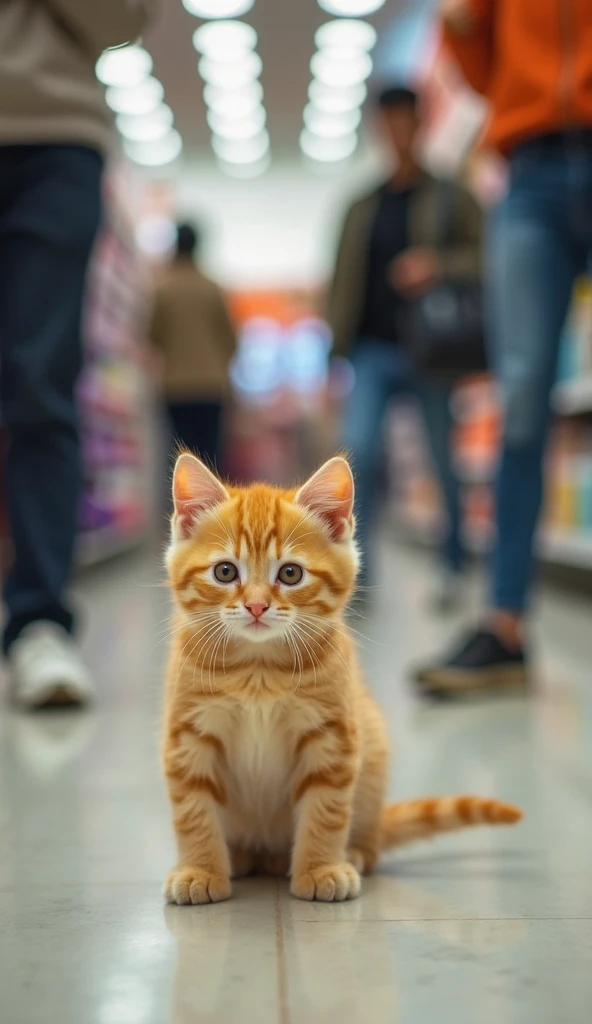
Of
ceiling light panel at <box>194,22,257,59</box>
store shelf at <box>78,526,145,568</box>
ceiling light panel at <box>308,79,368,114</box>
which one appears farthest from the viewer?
ceiling light panel at <box>308,79,368,114</box>

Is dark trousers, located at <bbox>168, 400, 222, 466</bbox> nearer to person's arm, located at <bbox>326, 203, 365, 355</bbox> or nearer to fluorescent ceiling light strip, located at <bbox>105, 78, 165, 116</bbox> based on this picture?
person's arm, located at <bbox>326, 203, 365, 355</bbox>

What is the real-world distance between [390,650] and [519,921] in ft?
6.59

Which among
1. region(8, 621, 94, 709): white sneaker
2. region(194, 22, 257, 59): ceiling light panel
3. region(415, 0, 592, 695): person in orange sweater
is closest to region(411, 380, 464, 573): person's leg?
region(415, 0, 592, 695): person in orange sweater

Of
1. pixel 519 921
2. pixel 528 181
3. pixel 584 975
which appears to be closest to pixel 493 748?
pixel 519 921

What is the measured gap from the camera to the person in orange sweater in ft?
7.43

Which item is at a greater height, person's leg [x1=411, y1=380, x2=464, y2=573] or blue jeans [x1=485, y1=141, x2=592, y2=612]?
blue jeans [x1=485, y1=141, x2=592, y2=612]

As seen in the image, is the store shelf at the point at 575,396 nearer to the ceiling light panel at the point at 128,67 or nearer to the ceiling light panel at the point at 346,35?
the ceiling light panel at the point at 346,35

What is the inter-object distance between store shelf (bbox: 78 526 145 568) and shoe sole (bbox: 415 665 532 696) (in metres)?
2.71

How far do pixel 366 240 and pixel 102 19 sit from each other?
1920mm

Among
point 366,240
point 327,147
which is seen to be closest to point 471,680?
point 366,240

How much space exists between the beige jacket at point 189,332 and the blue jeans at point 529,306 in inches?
130

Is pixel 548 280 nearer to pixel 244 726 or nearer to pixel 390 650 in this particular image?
pixel 390 650

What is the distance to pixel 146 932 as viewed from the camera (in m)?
1.05

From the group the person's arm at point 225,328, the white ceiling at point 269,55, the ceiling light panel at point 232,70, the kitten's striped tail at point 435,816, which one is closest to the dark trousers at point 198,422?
the person's arm at point 225,328
